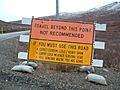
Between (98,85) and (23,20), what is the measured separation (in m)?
3.41

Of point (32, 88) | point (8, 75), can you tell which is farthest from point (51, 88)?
point (8, 75)

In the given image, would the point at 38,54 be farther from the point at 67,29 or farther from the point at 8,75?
the point at 8,75

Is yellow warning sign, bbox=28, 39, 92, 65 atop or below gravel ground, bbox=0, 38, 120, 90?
atop

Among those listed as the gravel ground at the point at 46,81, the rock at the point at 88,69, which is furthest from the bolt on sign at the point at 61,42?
the rock at the point at 88,69

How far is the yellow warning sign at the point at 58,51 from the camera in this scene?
12656 mm

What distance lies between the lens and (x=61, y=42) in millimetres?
12734

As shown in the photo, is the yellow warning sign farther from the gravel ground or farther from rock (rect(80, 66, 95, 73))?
rock (rect(80, 66, 95, 73))

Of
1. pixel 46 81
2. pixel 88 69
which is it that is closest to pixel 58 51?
pixel 88 69

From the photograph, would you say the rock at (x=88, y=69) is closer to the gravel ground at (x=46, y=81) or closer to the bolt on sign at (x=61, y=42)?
the gravel ground at (x=46, y=81)

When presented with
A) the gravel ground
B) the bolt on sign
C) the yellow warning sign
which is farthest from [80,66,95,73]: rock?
the yellow warning sign

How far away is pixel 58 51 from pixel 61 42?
0.30m

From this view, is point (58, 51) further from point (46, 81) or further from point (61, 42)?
point (46, 81)

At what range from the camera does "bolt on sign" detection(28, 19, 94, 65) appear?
12664mm

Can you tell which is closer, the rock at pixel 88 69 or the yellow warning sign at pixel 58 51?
the yellow warning sign at pixel 58 51
